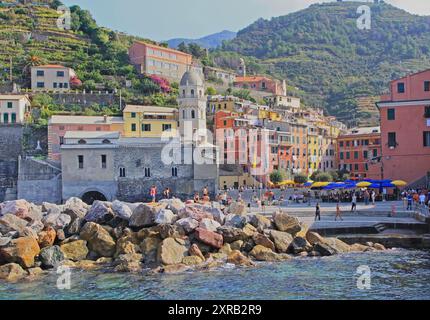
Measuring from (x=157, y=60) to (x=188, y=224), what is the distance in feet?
215

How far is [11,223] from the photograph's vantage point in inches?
1159

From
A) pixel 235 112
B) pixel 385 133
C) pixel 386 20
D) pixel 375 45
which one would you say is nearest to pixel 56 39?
pixel 235 112

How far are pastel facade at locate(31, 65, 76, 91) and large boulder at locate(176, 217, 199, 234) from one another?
55.4m

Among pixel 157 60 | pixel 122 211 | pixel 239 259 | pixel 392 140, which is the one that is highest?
pixel 157 60

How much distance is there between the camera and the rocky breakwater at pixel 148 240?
25500 mm

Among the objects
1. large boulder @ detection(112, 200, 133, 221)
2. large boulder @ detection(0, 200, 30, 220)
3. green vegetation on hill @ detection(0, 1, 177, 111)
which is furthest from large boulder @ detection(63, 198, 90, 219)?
green vegetation on hill @ detection(0, 1, 177, 111)

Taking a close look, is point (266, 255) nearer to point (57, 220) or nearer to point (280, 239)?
point (280, 239)

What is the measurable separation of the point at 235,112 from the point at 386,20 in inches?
5209

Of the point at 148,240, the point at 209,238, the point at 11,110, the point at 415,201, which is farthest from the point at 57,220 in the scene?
the point at 11,110

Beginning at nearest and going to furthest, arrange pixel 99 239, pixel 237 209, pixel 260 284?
pixel 260 284
pixel 99 239
pixel 237 209

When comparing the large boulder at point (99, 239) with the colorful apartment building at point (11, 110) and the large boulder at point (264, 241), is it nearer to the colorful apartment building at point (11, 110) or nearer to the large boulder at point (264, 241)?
the large boulder at point (264, 241)

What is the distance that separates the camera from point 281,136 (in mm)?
73438

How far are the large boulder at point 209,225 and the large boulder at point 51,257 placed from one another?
6.38m
